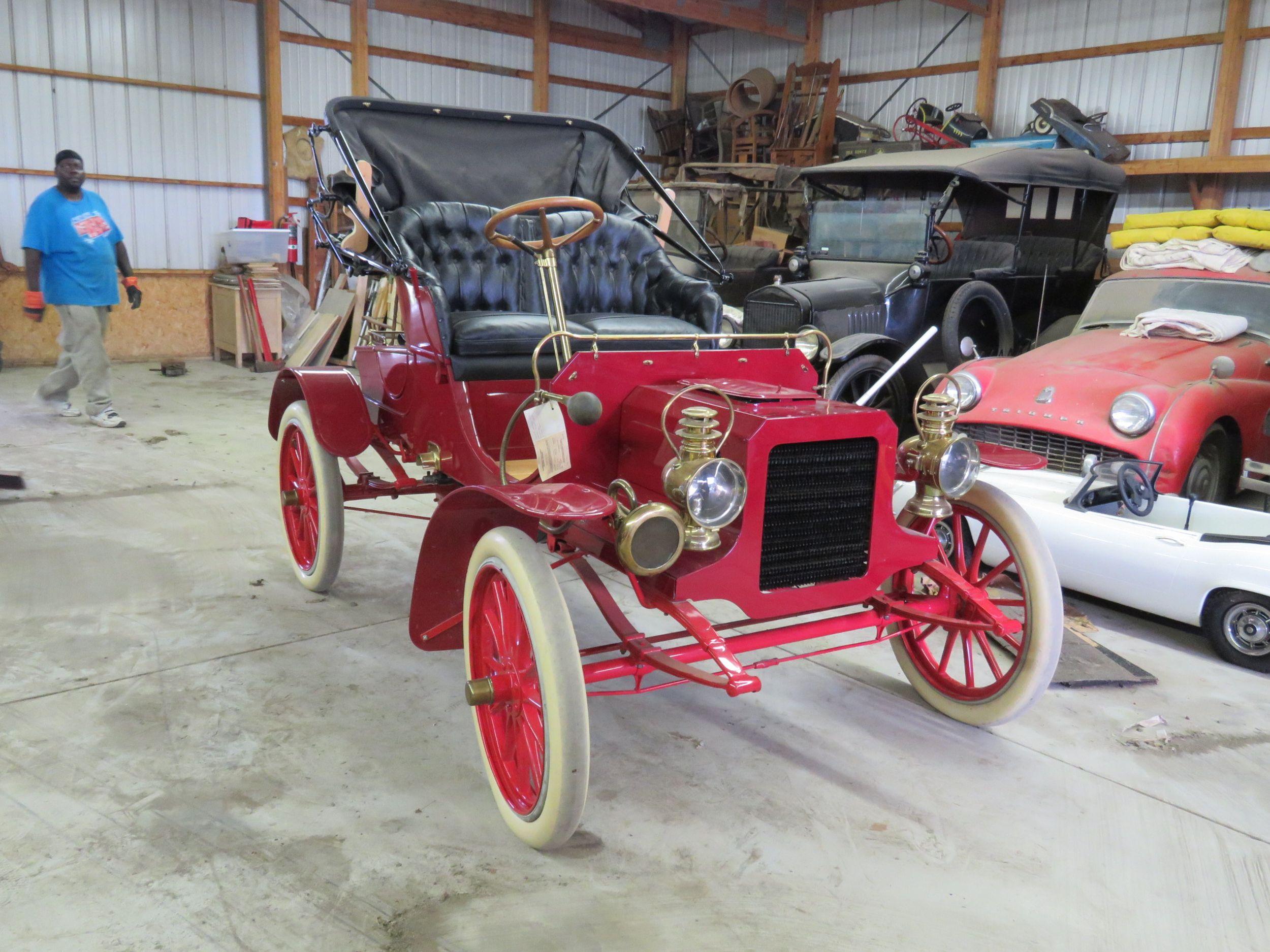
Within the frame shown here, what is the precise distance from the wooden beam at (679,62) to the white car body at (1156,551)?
1276 cm

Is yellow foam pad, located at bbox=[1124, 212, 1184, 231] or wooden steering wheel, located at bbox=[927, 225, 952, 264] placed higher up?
yellow foam pad, located at bbox=[1124, 212, 1184, 231]

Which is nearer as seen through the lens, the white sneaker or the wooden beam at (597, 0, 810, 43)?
the white sneaker

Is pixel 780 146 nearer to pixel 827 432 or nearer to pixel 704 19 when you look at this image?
pixel 704 19

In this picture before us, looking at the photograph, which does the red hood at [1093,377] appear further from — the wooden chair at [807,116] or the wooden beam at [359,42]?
the wooden beam at [359,42]

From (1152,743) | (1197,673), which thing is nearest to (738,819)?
(1152,743)

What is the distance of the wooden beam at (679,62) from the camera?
1521 cm

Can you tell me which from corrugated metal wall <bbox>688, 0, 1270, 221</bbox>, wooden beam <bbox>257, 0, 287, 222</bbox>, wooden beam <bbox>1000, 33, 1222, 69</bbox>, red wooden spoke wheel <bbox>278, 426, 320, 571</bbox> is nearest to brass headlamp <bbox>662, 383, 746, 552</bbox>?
red wooden spoke wheel <bbox>278, 426, 320, 571</bbox>

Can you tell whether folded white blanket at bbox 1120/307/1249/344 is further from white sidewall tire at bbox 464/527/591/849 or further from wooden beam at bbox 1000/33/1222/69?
wooden beam at bbox 1000/33/1222/69

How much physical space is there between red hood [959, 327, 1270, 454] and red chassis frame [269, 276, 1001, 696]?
6.22 feet

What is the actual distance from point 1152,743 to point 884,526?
115cm

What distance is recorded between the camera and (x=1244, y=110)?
9.70 m

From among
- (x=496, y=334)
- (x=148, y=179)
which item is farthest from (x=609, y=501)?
(x=148, y=179)

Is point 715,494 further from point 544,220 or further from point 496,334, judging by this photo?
point 496,334

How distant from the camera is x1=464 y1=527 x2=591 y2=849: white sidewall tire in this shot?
203 centimetres
